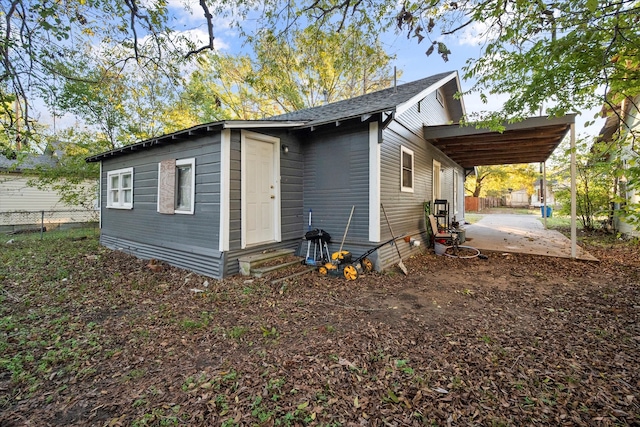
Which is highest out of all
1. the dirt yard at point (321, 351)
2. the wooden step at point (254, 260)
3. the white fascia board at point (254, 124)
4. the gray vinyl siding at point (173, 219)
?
the white fascia board at point (254, 124)

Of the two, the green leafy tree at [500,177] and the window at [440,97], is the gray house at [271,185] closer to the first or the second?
the window at [440,97]

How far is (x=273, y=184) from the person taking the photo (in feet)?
19.2

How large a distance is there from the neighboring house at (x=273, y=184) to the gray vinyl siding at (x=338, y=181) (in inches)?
0.8

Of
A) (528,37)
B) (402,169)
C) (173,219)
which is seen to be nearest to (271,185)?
(173,219)

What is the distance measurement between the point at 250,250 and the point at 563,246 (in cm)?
793

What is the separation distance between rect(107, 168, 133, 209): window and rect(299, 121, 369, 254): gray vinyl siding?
4801mm

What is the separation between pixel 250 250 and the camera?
17.7ft

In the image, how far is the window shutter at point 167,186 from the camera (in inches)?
234

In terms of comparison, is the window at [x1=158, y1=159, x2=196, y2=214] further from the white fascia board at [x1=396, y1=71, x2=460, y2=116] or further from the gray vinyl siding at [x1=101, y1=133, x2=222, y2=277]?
the white fascia board at [x1=396, y1=71, x2=460, y2=116]

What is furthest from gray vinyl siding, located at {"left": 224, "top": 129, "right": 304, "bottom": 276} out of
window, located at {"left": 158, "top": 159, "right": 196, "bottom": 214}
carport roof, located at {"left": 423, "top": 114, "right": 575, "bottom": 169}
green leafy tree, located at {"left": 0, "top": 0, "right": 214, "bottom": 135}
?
carport roof, located at {"left": 423, "top": 114, "right": 575, "bottom": 169}

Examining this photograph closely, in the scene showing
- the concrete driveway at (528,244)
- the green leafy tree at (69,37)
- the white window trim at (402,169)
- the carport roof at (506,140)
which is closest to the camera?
the green leafy tree at (69,37)

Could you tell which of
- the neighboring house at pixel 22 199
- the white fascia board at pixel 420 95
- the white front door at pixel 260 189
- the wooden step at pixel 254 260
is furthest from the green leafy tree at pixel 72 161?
the white fascia board at pixel 420 95

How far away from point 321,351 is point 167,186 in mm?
5038

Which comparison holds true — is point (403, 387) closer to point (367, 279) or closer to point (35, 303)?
point (367, 279)
